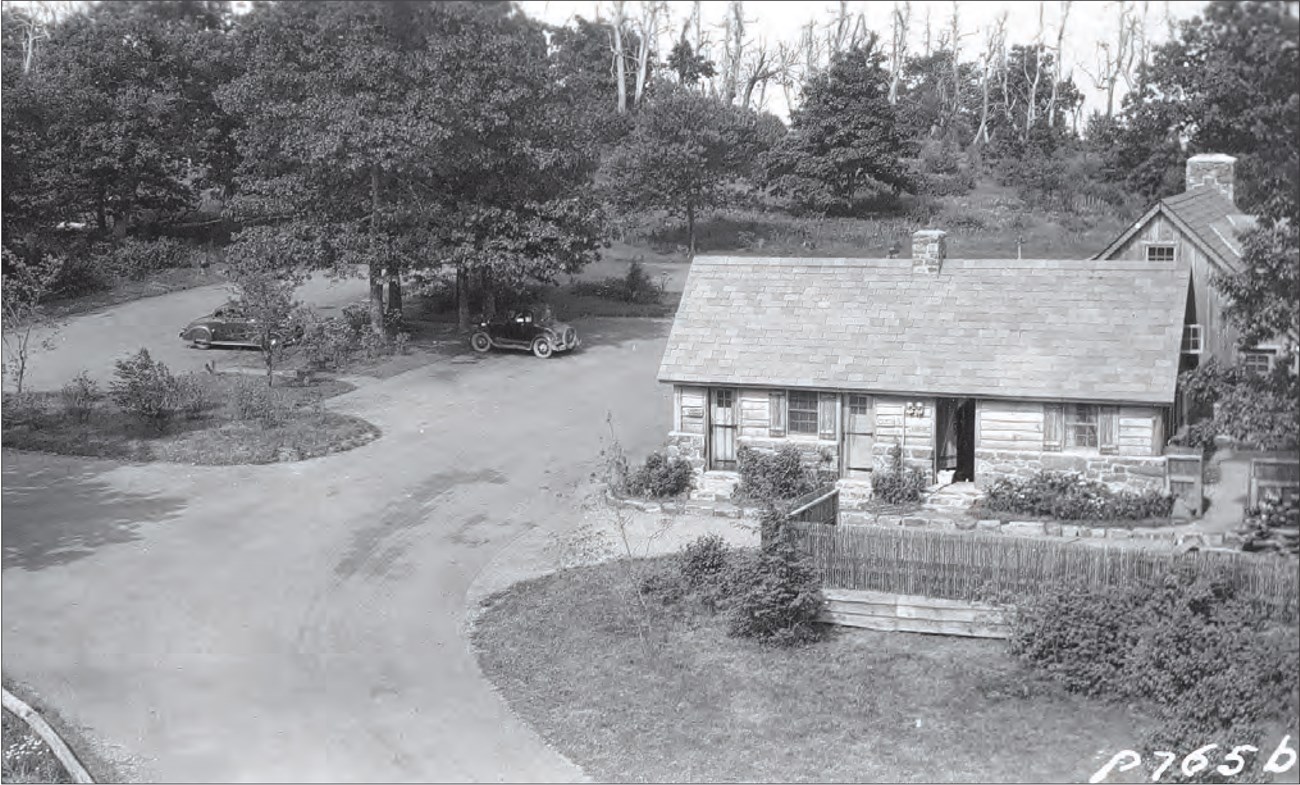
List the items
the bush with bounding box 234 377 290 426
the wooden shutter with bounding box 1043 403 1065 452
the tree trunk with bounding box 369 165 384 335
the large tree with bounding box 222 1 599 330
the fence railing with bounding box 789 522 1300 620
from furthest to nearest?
1. the tree trunk with bounding box 369 165 384 335
2. the large tree with bounding box 222 1 599 330
3. the bush with bounding box 234 377 290 426
4. the wooden shutter with bounding box 1043 403 1065 452
5. the fence railing with bounding box 789 522 1300 620

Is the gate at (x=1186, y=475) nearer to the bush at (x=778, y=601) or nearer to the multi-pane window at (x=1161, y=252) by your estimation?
the bush at (x=778, y=601)

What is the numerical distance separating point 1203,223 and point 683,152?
2559 cm

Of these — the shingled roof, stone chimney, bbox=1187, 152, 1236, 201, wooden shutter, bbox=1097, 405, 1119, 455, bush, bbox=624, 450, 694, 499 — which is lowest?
bush, bbox=624, 450, 694, 499

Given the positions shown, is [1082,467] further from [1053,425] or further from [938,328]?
[938,328]

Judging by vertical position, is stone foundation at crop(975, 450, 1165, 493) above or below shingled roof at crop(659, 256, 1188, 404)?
below

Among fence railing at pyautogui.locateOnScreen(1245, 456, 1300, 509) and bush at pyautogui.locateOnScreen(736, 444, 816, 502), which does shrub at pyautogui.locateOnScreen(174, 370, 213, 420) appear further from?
fence railing at pyautogui.locateOnScreen(1245, 456, 1300, 509)

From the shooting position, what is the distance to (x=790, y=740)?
1538 cm

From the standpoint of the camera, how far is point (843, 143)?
188 feet

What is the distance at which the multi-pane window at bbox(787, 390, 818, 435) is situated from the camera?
2462cm

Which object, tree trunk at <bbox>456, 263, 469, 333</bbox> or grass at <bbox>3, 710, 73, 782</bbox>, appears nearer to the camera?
grass at <bbox>3, 710, 73, 782</bbox>

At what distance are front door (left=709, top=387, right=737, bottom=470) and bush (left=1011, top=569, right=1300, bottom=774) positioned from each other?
887 centimetres

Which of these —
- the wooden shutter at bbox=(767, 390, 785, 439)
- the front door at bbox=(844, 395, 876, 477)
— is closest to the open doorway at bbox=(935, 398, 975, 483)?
the front door at bbox=(844, 395, 876, 477)

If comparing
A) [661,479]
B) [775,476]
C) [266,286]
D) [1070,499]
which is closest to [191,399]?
[266,286]

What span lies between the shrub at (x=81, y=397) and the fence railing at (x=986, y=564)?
18.5m
